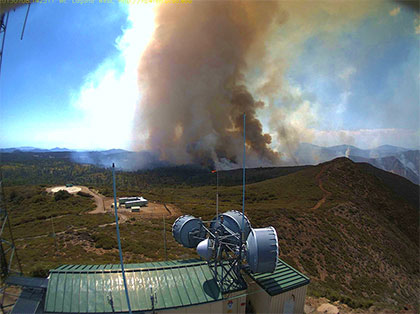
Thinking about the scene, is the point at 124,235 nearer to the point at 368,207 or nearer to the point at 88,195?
the point at 88,195

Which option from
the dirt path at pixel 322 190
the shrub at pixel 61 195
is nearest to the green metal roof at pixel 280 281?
the dirt path at pixel 322 190

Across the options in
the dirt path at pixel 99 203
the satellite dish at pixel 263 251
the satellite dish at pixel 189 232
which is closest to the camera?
the satellite dish at pixel 263 251

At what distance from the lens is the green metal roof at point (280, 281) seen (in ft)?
27.0

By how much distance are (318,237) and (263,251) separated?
1856cm

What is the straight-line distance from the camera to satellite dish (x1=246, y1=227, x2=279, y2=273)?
739 centimetres

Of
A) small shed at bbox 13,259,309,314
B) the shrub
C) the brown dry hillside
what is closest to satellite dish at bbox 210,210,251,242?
small shed at bbox 13,259,309,314

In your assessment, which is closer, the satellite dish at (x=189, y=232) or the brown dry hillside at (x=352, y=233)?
the satellite dish at (x=189, y=232)

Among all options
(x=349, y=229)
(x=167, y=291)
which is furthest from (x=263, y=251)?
(x=349, y=229)

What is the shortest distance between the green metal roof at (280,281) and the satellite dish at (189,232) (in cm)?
271

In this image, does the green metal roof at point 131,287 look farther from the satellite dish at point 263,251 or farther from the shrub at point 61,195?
the shrub at point 61,195

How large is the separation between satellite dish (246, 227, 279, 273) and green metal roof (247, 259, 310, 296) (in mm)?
1231

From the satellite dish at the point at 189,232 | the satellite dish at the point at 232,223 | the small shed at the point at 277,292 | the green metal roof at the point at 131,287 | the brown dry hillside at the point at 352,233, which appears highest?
the satellite dish at the point at 232,223

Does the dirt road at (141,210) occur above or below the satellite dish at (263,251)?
below

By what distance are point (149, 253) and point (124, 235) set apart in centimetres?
552
